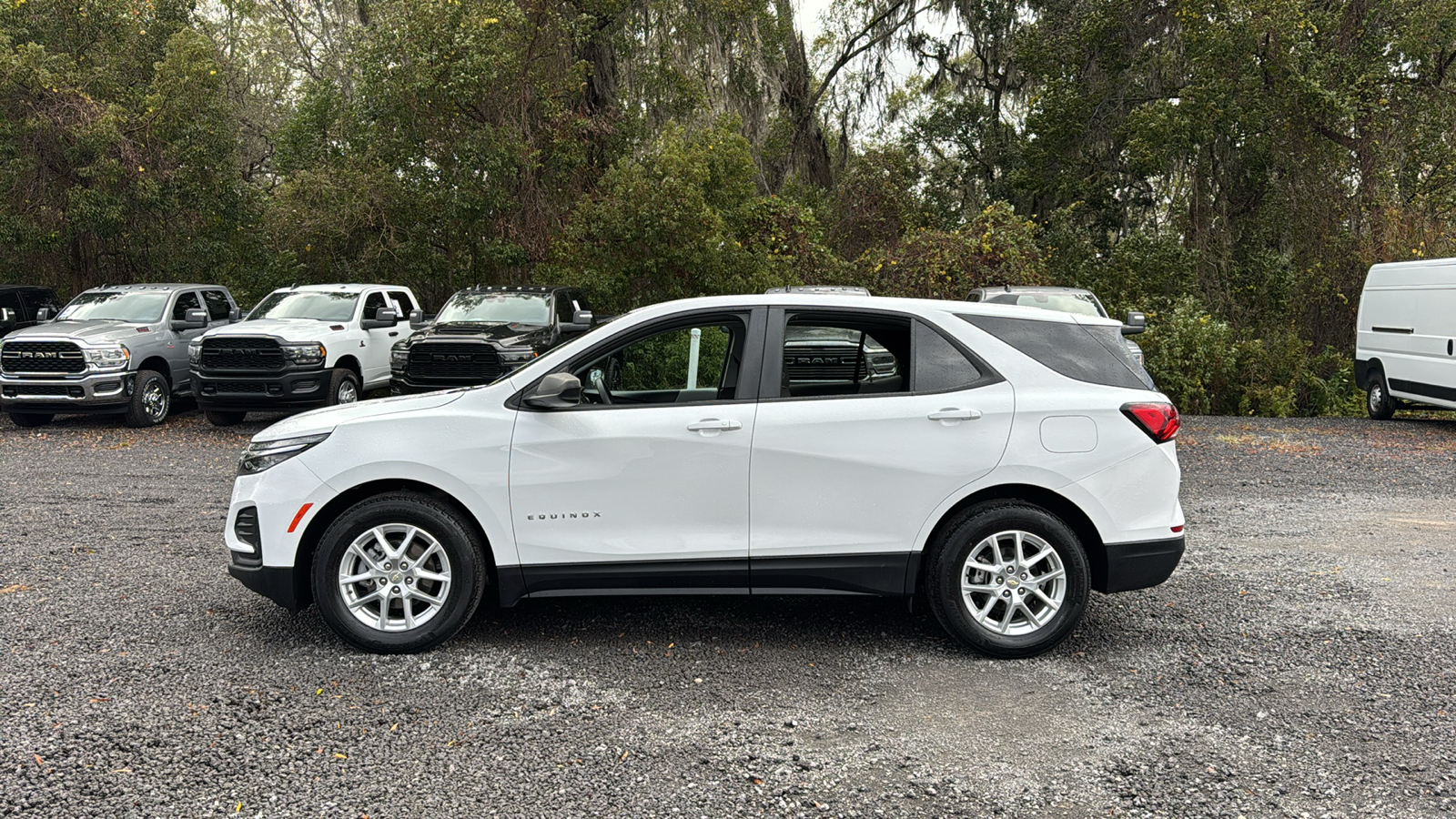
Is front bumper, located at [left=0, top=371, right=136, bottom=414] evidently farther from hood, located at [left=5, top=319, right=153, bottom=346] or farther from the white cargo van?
the white cargo van

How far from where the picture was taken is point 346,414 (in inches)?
201

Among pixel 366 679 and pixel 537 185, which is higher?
pixel 537 185

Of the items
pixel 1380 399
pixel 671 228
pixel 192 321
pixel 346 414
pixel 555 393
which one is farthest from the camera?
pixel 671 228

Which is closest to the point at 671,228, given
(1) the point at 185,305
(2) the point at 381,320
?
Result: (2) the point at 381,320

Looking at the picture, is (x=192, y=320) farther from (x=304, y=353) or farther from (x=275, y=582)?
(x=275, y=582)

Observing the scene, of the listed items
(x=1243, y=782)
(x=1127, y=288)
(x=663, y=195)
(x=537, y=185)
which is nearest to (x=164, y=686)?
(x=1243, y=782)

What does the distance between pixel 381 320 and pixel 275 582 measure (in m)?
9.84

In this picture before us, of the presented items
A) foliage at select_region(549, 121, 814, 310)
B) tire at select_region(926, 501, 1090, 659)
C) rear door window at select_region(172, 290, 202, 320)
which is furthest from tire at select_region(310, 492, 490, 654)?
foliage at select_region(549, 121, 814, 310)

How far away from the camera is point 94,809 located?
3480mm

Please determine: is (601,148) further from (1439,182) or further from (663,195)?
(1439,182)

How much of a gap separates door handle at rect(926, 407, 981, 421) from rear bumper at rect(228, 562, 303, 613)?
3123 mm

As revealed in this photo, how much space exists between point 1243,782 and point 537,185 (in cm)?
1865

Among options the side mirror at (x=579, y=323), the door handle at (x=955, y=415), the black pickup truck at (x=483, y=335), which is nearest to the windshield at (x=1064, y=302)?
the side mirror at (x=579, y=323)

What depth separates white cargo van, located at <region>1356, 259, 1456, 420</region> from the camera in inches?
536
